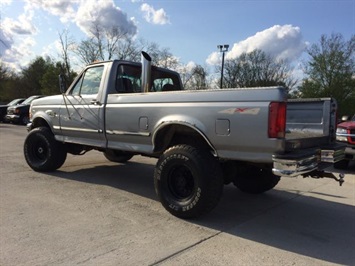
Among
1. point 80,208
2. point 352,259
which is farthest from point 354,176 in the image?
point 80,208

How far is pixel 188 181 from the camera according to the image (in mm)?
5055

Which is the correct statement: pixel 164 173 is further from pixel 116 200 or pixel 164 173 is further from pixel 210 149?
pixel 116 200

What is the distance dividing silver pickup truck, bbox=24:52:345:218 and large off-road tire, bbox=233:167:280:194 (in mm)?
17

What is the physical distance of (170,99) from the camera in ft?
16.7

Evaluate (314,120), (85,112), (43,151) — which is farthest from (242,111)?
(43,151)

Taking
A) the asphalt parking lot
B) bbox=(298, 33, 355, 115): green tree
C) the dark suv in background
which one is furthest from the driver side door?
bbox=(298, 33, 355, 115): green tree

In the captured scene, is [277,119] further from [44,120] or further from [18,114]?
[18,114]

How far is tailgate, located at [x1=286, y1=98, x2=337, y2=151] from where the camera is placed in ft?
17.4

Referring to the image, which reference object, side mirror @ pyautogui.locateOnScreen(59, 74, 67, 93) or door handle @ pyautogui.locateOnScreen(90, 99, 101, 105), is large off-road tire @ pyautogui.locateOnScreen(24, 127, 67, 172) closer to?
side mirror @ pyautogui.locateOnScreen(59, 74, 67, 93)

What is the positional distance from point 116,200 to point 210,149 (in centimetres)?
179

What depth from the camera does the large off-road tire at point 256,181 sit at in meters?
6.07

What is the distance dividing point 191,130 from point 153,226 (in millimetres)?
1318

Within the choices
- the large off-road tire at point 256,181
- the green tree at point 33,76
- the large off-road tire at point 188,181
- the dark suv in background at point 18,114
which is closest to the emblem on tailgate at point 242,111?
the large off-road tire at point 188,181

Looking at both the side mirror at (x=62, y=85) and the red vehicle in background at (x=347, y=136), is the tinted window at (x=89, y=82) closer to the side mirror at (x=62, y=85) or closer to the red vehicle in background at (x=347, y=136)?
the side mirror at (x=62, y=85)
